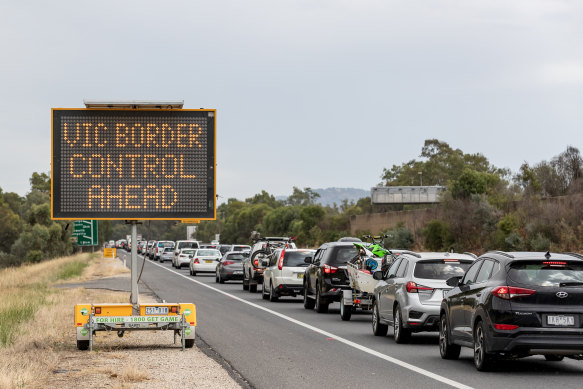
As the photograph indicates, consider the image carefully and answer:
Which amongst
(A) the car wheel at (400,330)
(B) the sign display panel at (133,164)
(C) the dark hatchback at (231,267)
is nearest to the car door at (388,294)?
(A) the car wheel at (400,330)

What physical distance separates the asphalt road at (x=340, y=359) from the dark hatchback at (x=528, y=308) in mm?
399

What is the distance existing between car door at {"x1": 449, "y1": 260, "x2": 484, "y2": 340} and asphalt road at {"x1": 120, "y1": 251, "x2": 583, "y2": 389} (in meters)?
0.52

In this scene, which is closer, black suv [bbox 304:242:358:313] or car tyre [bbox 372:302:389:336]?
car tyre [bbox 372:302:389:336]

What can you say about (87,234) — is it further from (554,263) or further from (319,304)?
(554,263)

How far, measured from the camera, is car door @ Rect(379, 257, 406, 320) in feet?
59.6

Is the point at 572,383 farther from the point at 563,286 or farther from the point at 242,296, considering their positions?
the point at 242,296

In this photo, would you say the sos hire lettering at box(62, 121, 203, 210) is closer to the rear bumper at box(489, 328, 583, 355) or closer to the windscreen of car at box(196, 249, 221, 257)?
the rear bumper at box(489, 328, 583, 355)

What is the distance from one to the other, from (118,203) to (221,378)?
4702mm

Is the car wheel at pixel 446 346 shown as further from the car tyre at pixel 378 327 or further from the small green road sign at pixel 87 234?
the small green road sign at pixel 87 234

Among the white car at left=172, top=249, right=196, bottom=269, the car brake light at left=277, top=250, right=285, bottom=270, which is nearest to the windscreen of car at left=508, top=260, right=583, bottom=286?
the car brake light at left=277, top=250, right=285, bottom=270

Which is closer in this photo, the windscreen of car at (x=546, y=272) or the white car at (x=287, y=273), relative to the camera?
the windscreen of car at (x=546, y=272)

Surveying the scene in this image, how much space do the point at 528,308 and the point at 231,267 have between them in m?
31.5

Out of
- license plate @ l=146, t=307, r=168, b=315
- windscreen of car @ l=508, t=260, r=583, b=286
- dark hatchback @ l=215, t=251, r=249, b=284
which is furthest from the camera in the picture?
dark hatchback @ l=215, t=251, r=249, b=284

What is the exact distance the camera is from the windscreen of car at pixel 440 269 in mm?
17391
